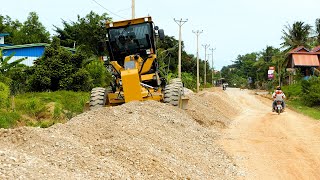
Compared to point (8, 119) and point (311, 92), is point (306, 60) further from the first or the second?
point (8, 119)

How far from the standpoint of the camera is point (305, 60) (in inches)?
2253

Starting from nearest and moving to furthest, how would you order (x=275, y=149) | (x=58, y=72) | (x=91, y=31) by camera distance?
(x=275, y=149), (x=58, y=72), (x=91, y=31)

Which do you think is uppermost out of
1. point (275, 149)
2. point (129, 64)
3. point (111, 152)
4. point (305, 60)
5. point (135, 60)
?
point (305, 60)

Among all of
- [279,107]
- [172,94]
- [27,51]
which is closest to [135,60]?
[172,94]

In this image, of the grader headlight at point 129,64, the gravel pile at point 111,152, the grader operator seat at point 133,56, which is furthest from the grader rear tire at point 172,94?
the gravel pile at point 111,152

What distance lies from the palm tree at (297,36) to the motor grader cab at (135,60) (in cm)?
5332

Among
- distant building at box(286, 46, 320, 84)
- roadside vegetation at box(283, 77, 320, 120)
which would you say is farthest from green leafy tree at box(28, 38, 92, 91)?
distant building at box(286, 46, 320, 84)

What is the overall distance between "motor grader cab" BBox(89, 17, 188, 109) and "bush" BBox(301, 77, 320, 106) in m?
22.3

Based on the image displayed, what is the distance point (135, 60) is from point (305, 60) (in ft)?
147

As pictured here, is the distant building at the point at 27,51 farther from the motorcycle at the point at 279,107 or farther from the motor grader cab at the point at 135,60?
the motor grader cab at the point at 135,60

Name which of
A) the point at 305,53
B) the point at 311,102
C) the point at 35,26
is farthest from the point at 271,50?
the point at 311,102

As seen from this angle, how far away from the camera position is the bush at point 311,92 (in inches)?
1421

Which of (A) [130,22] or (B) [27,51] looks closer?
(A) [130,22]

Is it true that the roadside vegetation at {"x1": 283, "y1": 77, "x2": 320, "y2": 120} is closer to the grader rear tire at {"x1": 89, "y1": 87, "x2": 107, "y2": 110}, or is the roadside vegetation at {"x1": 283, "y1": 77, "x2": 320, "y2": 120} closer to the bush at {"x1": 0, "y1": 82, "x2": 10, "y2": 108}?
the grader rear tire at {"x1": 89, "y1": 87, "x2": 107, "y2": 110}
